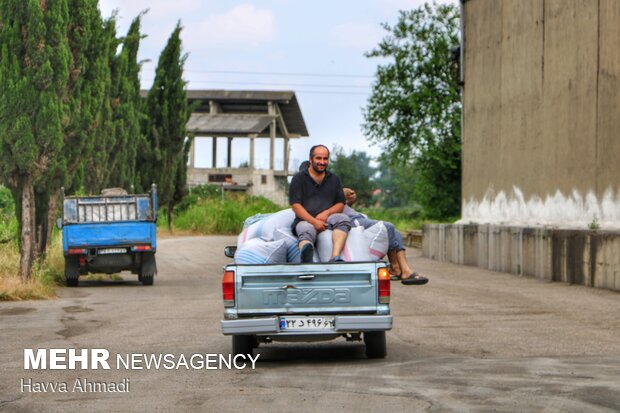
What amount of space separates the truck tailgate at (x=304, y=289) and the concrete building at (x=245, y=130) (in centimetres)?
6289

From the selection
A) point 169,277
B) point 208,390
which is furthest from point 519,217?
point 208,390

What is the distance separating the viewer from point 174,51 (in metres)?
58.3

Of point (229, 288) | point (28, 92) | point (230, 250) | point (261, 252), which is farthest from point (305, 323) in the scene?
point (28, 92)

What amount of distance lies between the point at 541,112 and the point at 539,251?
14.4 feet

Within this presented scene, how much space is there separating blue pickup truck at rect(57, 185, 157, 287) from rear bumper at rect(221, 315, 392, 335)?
15829 mm

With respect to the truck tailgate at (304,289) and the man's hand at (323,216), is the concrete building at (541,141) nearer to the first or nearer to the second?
the man's hand at (323,216)

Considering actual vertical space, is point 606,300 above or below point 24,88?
below

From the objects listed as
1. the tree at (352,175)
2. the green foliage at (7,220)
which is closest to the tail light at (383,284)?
the green foliage at (7,220)

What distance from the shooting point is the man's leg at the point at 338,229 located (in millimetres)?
12699

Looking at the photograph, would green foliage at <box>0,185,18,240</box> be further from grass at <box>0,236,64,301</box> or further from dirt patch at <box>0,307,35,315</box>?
dirt patch at <box>0,307,35,315</box>

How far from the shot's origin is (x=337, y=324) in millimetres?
12031

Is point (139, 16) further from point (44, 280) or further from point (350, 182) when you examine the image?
point (350, 182)

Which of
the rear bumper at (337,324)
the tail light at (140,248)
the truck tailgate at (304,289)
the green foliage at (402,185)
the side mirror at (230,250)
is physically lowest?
the rear bumper at (337,324)

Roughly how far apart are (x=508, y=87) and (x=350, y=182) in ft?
199
